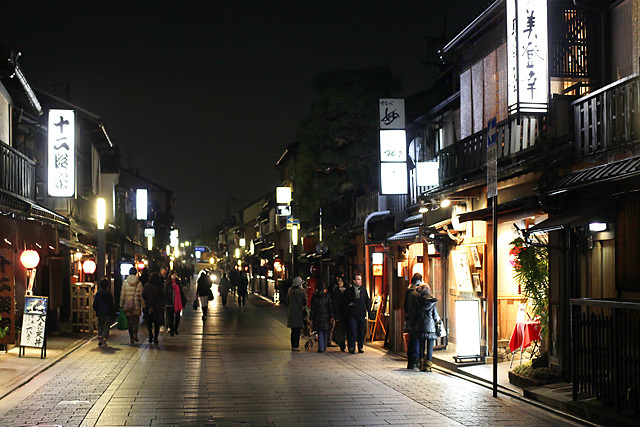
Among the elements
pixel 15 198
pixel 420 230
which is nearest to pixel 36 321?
pixel 15 198

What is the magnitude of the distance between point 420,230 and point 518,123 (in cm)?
672

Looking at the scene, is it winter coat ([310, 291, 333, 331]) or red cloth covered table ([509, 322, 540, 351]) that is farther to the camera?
winter coat ([310, 291, 333, 331])

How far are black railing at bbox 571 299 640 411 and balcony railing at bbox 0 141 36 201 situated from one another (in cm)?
1373

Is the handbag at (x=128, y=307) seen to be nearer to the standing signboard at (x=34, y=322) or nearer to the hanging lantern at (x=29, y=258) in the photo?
the hanging lantern at (x=29, y=258)

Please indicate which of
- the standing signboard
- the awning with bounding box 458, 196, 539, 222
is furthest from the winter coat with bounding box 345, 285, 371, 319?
the standing signboard

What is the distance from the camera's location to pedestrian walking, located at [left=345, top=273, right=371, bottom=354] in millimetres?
20812

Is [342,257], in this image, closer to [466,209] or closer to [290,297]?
[290,297]

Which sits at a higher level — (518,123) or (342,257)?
(518,123)

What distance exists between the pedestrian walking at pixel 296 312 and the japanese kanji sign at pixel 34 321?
652 cm

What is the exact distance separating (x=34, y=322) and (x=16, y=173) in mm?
4366

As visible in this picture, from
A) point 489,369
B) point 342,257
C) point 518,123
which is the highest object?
point 518,123

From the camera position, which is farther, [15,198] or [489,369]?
[15,198]

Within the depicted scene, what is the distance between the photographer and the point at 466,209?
19.8 metres

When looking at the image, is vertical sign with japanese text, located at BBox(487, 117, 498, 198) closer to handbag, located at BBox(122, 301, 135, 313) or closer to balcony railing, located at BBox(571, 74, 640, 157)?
balcony railing, located at BBox(571, 74, 640, 157)
